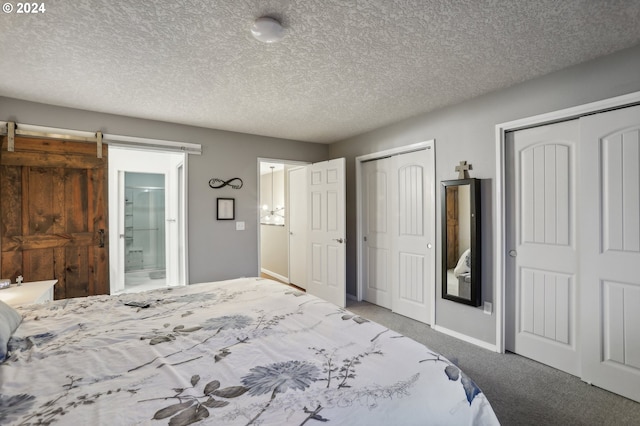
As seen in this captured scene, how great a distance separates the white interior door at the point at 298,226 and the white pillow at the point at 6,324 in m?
3.82

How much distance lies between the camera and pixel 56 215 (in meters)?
3.19

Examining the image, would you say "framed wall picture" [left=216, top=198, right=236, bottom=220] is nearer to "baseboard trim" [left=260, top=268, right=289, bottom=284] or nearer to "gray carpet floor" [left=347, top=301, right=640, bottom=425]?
"baseboard trim" [left=260, top=268, right=289, bottom=284]

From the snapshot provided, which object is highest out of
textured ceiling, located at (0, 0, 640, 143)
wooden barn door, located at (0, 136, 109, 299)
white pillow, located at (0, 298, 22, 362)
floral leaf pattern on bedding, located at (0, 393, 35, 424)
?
textured ceiling, located at (0, 0, 640, 143)

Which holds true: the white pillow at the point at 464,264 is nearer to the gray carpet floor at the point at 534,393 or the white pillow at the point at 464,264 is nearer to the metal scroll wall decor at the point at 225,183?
the gray carpet floor at the point at 534,393

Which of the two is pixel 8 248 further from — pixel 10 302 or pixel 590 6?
pixel 590 6

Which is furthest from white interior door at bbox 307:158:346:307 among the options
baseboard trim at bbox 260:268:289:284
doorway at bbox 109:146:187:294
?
doorway at bbox 109:146:187:294

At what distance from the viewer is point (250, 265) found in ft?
14.1

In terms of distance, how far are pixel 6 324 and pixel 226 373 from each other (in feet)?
3.75

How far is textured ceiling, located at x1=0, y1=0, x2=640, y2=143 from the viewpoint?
5.62ft

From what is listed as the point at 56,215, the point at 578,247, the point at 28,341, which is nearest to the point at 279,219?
the point at 56,215

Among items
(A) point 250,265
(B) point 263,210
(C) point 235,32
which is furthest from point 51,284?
(B) point 263,210

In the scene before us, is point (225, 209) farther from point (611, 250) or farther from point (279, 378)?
point (611, 250)

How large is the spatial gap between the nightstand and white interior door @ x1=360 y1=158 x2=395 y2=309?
354cm

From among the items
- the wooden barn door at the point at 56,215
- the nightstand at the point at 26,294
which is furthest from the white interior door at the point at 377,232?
the nightstand at the point at 26,294
